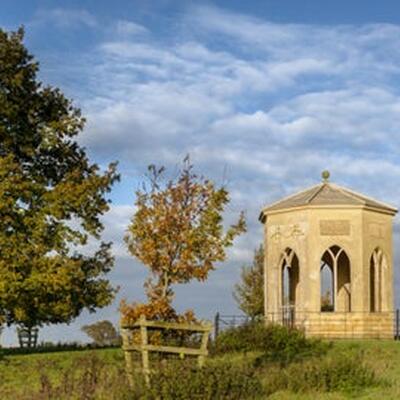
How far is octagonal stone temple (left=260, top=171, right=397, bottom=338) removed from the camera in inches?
1330

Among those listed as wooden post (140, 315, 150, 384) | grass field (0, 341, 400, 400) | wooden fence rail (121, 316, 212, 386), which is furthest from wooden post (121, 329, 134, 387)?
wooden post (140, 315, 150, 384)

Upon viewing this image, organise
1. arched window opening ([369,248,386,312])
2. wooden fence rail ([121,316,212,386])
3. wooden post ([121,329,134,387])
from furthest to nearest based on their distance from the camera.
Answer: arched window opening ([369,248,386,312])
wooden fence rail ([121,316,212,386])
wooden post ([121,329,134,387])

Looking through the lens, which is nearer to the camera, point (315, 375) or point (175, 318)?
point (315, 375)

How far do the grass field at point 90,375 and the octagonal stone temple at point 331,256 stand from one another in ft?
11.6

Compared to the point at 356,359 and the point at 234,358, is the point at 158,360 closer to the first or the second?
the point at 356,359

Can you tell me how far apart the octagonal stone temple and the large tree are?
7.35m

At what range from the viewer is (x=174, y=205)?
21484 mm

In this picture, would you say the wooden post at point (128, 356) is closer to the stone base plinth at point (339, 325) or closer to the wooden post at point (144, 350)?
the wooden post at point (144, 350)

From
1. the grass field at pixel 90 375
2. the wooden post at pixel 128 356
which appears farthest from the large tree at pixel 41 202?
the wooden post at pixel 128 356

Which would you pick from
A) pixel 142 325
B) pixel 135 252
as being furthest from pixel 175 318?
pixel 142 325

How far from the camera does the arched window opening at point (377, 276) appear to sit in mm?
35125

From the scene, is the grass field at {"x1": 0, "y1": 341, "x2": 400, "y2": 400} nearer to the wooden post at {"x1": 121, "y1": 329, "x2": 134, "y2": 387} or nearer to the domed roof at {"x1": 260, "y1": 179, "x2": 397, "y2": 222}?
the wooden post at {"x1": 121, "y1": 329, "x2": 134, "y2": 387}

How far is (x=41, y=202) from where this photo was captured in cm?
2958

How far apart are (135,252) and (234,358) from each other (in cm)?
576
